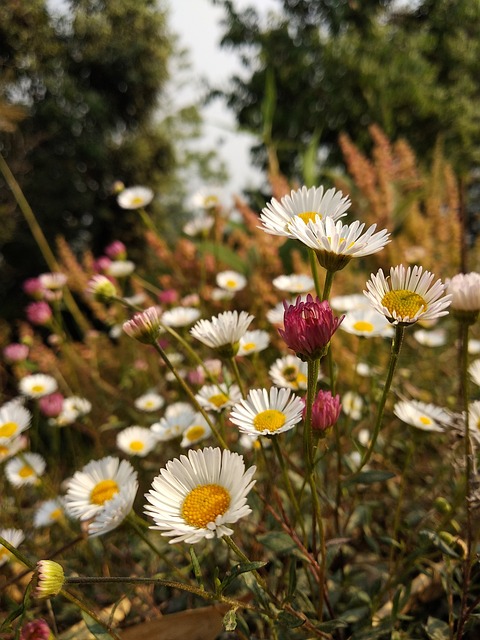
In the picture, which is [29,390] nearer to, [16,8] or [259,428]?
[259,428]

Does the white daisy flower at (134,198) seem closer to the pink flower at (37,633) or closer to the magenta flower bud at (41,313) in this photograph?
the magenta flower bud at (41,313)

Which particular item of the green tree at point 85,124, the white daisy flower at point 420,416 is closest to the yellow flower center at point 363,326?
A: the white daisy flower at point 420,416

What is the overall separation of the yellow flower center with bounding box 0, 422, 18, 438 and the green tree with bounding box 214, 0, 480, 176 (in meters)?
5.47

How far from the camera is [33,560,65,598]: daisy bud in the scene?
33 centimetres

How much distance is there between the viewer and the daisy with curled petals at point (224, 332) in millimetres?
495

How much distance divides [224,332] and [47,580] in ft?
0.86

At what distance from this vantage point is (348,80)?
7008 millimetres

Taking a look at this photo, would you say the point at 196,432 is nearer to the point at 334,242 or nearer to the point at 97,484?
the point at 97,484

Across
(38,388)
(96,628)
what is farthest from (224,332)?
(38,388)

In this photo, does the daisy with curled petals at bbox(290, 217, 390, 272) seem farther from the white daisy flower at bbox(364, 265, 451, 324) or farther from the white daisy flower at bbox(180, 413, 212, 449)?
the white daisy flower at bbox(180, 413, 212, 449)

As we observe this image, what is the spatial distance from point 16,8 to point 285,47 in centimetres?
436

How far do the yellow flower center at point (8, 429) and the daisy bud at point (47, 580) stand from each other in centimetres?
49

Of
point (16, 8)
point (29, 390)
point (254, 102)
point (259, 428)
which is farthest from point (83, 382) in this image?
point (254, 102)

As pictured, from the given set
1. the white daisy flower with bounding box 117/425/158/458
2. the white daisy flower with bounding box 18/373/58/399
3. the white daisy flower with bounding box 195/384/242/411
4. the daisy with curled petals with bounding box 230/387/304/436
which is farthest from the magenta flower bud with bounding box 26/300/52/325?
the daisy with curled petals with bounding box 230/387/304/436
